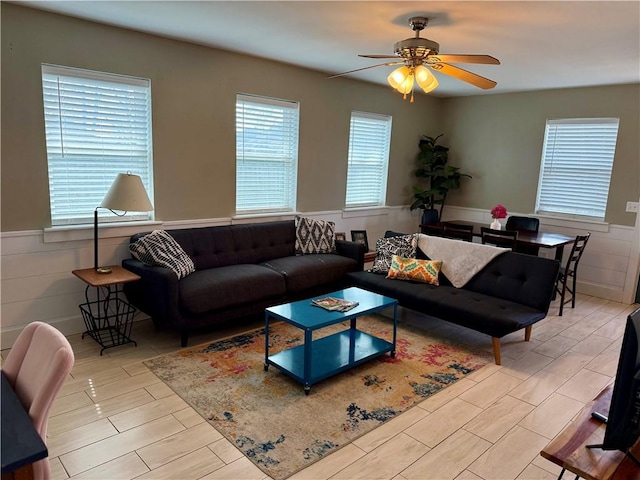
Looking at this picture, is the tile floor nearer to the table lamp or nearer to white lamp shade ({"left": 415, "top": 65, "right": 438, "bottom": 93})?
the table lamp

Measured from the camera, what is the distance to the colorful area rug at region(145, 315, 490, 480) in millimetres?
2383

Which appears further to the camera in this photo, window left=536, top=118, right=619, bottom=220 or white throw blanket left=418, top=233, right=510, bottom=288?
window left=536, top=118, right=619, bottom=220

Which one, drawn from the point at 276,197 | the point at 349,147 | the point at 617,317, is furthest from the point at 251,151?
the point at 617,317

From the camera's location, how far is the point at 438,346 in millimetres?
3717

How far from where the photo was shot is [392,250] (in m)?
4.50

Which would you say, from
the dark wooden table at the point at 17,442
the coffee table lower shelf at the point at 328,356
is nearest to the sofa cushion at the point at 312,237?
the coffee table lower shelf at the point at 328,356

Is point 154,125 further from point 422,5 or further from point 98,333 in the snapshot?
point 422,5

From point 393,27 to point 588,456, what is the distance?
9.93ft

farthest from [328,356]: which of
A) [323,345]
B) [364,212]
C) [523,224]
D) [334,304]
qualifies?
[523,224]

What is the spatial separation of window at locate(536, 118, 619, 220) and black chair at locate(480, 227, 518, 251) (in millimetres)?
1503

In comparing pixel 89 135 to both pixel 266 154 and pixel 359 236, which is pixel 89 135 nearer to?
pixel 266 154

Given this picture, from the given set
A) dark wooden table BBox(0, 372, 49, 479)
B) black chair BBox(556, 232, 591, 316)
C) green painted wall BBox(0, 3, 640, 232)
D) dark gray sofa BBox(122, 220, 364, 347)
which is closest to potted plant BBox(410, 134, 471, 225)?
green painted wall BBox(0, 3, 640, 232)

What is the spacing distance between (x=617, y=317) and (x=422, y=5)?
151 inches

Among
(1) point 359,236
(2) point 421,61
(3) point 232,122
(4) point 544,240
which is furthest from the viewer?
(1) point 359,236
